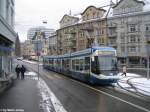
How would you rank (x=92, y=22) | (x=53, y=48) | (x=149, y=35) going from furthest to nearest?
(x=53, y=48) < (x=92, y=22) < (x=149, y=35)

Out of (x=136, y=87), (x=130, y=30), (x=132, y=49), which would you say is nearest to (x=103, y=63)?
(x=136, y=87)

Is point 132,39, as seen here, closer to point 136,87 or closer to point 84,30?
point 84,30

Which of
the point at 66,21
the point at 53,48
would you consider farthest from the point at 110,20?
the point at 53,48

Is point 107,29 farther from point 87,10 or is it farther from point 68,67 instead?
point 68,67

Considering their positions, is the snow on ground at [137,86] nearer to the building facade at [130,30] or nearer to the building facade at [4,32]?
the building facade at [4,32]

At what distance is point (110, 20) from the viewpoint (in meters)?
85.4

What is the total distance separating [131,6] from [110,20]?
A: 7510mm

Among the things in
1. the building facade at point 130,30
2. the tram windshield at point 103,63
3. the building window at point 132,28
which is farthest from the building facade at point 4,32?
the building window at point 132,28

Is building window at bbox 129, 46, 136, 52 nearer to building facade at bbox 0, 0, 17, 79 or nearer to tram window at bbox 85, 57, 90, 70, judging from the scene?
building facade at bbox 0, 0, 17, 79

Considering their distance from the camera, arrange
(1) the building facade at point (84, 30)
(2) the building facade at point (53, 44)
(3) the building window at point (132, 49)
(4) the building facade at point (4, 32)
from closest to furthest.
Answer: (4) the building facade at point (4, 32) → (3) the building window at point (132, 49) → (1) the building facade at point (84, 30) → (2) the building facade at point (53, 44)

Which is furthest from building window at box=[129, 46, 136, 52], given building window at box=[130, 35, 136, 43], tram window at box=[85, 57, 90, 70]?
tram window at box=[85, 57, 90, 70]

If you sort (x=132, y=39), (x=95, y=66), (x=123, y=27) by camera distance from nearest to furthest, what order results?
(x=95, y=66), (x=132, y=39), (x=123, y=27)

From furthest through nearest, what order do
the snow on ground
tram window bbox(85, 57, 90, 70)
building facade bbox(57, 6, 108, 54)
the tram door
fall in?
1. building facade bbox(57, 6, 108, 54)
2. tram window bbox(85, 57, 90, 70)
3. the tram door
4. the snow on ground

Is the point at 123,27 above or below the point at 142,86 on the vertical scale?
above
